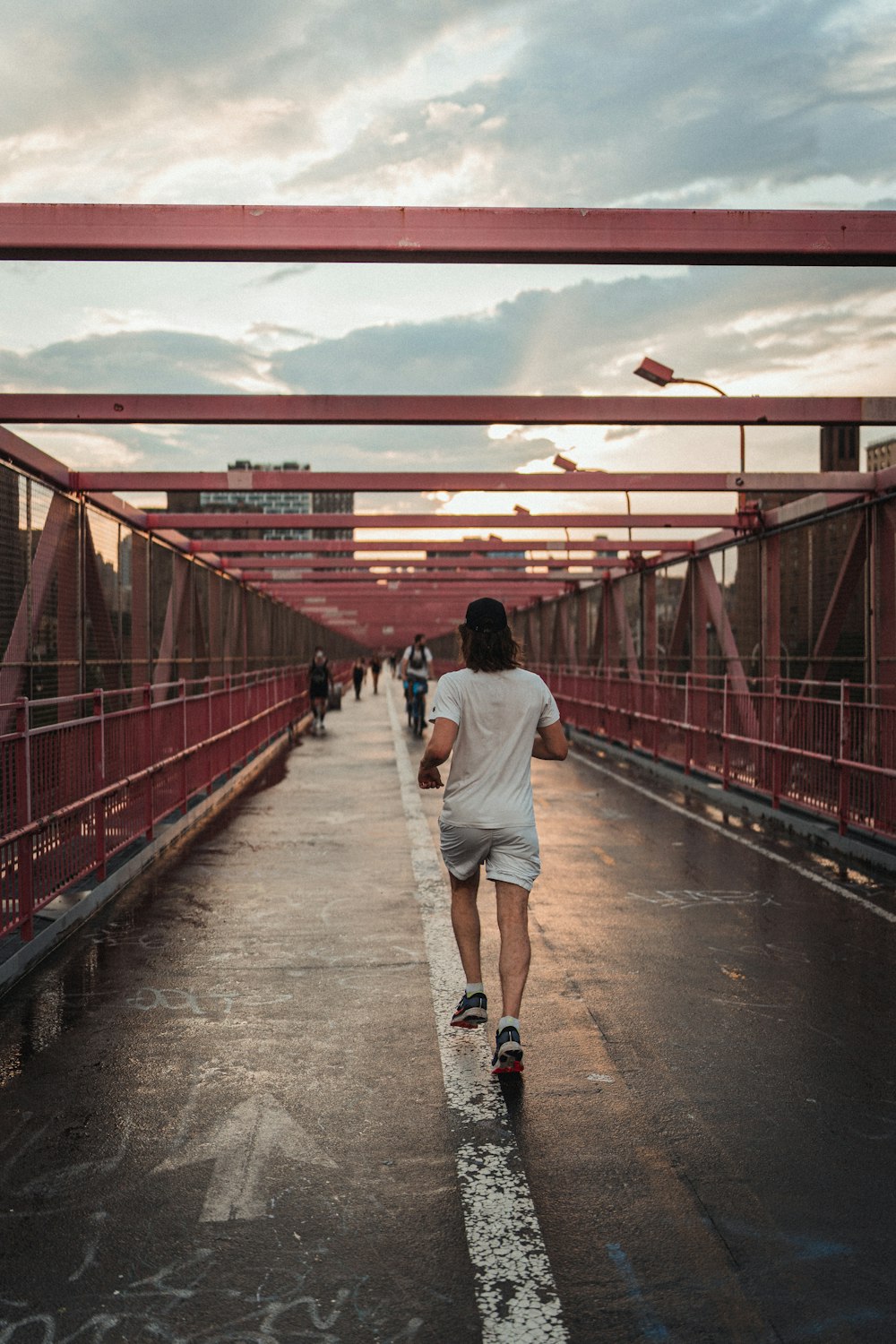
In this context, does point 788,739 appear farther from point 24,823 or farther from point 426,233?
point 24,823

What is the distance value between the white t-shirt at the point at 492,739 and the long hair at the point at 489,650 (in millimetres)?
35

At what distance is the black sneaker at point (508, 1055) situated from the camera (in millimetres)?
4906

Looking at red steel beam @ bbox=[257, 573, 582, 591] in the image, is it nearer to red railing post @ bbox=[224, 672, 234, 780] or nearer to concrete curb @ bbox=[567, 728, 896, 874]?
concrete curb @ bbox=[567, 728, 896, 874]

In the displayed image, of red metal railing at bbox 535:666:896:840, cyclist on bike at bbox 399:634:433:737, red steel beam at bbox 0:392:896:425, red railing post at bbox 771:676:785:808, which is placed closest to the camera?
red metal railing at bbox 535:666:896:840

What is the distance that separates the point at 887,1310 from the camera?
3141 millimetres

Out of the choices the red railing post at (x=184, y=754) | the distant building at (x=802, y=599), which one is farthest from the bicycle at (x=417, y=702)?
the red railing post at (x=184, y=754)

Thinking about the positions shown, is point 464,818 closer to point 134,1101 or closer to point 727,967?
point 134,1101

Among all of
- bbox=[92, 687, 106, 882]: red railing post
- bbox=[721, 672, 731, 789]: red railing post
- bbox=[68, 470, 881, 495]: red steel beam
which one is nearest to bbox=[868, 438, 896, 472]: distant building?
bbox=[68, 470, 881, 495]: red steel beam

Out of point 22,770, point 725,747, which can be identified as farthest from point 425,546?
point 22,770

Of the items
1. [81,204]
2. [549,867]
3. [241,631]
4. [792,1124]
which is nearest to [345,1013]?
[792,1124]

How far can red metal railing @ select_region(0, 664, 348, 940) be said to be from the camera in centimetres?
698

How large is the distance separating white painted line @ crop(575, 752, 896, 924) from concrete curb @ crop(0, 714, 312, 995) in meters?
5.19

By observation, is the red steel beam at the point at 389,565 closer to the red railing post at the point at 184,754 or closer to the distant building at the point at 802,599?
the distant building at the point at 802,599

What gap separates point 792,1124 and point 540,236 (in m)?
5.77
